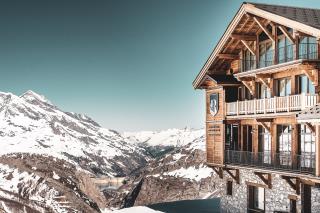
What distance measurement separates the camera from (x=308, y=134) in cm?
2747

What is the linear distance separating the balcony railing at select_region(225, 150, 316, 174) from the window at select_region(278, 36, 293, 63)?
584 centimetres

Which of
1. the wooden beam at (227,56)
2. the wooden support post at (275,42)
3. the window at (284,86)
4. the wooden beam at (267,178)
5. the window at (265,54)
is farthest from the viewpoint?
the wooden beam at (227,56)

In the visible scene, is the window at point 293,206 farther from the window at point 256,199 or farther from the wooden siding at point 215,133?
the wooden siding at point 215,133

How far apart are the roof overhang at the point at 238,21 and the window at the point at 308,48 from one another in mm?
1406

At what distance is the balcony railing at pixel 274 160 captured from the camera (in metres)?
26.7

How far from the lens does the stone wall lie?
27828 millimetres

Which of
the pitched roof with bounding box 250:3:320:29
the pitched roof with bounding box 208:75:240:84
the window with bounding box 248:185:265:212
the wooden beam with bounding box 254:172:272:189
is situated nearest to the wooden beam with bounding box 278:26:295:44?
the pitched roof with bounding box 250:3:320:29

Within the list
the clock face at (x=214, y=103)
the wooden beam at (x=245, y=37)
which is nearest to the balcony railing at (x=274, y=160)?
the clock face at (x=214, y=103)

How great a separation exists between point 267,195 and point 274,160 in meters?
3.01

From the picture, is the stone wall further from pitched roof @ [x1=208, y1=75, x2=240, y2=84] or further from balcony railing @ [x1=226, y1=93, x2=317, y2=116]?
pitched roof @ [x1=208, y1=75, x2=240, y2=84]

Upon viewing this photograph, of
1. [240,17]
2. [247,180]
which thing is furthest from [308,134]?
[240,17]

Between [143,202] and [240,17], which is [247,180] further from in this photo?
[143,202]

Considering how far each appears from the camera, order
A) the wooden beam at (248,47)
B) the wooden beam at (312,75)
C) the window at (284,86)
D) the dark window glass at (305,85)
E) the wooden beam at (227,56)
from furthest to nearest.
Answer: the wooden beam at (227,56)
the wooden beam at (248,47)
the window at (284,86)
the dark window glass at (305,85)
the wooden beam at (312,75)

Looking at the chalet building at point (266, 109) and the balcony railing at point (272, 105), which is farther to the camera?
the chalet building at point (266, 109)
